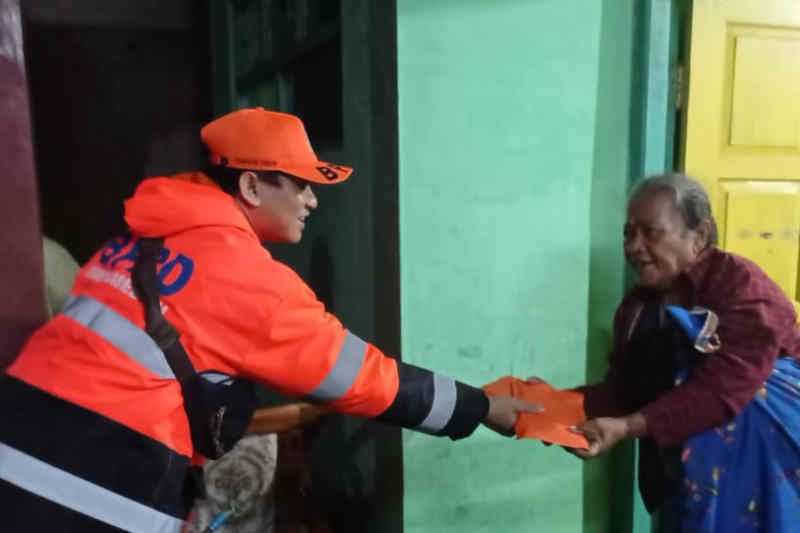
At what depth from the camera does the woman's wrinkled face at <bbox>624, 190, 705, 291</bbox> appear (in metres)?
1.53

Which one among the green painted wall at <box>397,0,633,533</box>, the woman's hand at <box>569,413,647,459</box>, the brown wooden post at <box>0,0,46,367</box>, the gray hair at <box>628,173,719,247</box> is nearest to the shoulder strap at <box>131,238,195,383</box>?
the brown wooden post at <box>0,0,46,367</box>

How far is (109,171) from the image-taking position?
4.94 meters

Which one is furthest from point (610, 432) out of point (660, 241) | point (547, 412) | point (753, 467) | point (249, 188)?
point (249, 188)

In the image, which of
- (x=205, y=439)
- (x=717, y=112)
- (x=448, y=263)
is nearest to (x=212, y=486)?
(x=205, y=439)

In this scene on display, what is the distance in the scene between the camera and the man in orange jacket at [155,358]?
3.79 feet

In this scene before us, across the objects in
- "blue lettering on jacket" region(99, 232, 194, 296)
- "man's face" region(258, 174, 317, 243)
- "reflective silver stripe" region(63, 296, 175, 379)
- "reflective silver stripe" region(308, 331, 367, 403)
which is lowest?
"reflective silver stripe" region(308, 331, 367, 403)

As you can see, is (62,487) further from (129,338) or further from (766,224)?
(766,224)

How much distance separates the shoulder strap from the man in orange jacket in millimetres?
13

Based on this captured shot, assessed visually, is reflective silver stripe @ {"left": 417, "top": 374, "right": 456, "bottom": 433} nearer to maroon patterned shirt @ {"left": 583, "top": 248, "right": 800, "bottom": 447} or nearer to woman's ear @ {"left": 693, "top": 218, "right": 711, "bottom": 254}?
maroon patterned shirt @ {"left": 583, "top": 248, "right": 800, "bottom": 447}

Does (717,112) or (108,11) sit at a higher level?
(108,11)

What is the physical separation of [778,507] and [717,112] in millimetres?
1185

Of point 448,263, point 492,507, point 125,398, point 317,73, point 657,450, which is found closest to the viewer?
point 125,398

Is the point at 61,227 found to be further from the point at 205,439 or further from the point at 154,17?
the point at 205,439

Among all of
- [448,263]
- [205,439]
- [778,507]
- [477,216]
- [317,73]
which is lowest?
[778,507]
